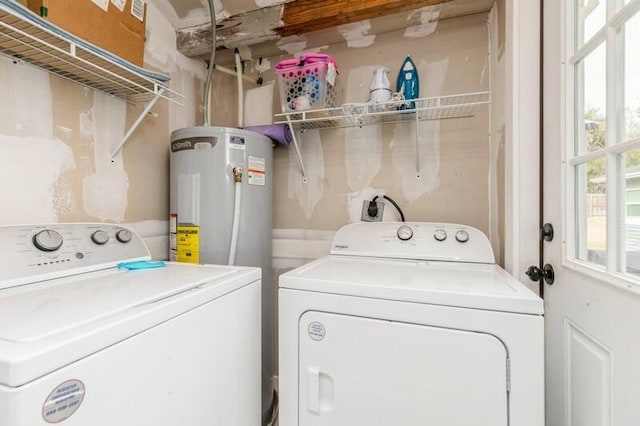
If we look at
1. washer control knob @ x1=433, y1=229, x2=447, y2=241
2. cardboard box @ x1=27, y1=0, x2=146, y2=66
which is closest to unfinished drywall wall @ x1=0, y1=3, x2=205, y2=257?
cardboard box @ x1=27, y1=0, x2=146, y2=66

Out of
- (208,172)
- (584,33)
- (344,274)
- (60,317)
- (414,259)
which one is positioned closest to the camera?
(60,317)

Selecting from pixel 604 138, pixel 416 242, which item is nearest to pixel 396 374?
pixel 416 242

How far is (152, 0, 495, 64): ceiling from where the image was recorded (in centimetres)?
151

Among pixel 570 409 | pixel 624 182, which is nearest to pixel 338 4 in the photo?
pixel 624 182

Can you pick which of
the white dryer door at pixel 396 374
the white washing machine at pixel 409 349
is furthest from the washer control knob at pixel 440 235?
the white dryer door at pixel 396 374

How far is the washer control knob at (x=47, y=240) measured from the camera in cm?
100

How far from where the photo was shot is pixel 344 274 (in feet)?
3.79

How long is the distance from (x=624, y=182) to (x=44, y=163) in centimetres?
188

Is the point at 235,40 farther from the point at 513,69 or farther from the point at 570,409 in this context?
the point at 570,409

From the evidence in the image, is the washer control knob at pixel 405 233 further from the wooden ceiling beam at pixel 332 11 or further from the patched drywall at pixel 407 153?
the wooden ceiling beam at pixel 332 11

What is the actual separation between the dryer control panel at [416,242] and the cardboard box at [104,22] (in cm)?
128

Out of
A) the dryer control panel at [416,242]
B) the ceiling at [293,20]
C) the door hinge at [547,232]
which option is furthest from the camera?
the ceiling at [293,20]

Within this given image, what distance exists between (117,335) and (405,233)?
1.19m

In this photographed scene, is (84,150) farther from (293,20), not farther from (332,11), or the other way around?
(332,11)
